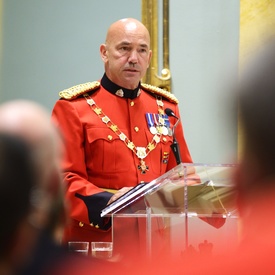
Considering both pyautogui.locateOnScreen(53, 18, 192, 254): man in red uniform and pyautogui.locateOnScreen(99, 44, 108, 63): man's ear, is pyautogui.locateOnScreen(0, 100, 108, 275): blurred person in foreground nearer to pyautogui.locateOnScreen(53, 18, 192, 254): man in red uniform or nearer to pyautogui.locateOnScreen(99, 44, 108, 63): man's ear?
pyautogui.locateOnScreen(53, 18, 192, 254): man in red uniform

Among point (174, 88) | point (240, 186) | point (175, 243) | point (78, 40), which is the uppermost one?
point (78, 40)

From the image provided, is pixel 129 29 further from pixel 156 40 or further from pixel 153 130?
pixel 156 40

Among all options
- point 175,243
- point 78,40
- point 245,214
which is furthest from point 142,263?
point 78,40

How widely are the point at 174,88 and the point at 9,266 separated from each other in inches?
162

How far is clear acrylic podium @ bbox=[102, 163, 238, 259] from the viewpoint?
2303 millimetres

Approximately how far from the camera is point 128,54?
3.66m

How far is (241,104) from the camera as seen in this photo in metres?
0.97

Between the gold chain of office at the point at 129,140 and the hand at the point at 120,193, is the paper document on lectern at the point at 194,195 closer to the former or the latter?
the hand at the point at 120,193

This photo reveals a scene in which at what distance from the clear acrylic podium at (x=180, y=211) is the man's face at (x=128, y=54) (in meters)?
1.21

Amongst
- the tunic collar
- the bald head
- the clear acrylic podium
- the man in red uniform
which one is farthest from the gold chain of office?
the clear acrylic podium

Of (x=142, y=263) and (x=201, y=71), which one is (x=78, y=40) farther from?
(x=142, y=263)

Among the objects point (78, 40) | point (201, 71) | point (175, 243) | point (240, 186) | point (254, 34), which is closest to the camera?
point (240, 186)

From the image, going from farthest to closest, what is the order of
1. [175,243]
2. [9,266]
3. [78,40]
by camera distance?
[78,40] < [175,243] < [9,266]

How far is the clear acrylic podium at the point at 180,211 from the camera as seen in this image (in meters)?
2.30
